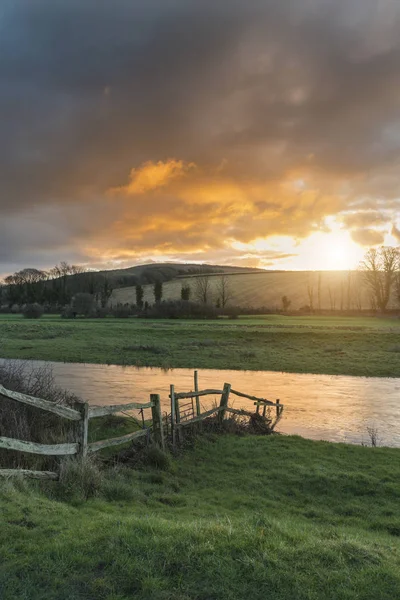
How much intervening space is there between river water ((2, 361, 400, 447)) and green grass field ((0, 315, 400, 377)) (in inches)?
103

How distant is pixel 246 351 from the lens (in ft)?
146

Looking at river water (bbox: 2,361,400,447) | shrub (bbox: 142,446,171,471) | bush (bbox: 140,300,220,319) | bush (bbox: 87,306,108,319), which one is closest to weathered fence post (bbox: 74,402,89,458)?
shrub (bbox: 142,446,171,471)

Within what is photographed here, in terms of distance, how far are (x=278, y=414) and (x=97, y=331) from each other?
45.3 metres

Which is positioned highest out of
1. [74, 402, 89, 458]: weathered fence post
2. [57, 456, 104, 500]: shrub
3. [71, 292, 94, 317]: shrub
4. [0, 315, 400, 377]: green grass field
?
[71, 292, 94, 317]: shrub

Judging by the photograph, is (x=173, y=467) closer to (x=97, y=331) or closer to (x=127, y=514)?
(x=127, y=514)

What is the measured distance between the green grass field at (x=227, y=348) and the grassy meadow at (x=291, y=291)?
235 feet

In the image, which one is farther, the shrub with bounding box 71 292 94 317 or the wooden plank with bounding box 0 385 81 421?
the shrub with bounding box 71 292 94 317

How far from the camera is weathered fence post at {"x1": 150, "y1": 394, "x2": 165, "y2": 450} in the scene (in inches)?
499

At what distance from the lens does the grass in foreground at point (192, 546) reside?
516cm

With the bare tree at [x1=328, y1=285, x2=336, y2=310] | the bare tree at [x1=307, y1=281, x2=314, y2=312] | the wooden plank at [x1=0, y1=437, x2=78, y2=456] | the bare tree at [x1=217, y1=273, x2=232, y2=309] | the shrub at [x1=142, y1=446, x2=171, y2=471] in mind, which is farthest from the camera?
the bare tree at [x1=217, y1=273, x2=232, y2=309]

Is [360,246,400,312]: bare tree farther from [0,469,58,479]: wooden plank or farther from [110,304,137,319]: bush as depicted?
[0,469,58,479]: wooden plank

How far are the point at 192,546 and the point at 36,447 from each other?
3.80 m

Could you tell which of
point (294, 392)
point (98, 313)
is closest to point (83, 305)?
point (98, 313)

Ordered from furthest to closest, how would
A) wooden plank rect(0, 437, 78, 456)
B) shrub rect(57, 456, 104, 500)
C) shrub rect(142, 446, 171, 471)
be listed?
shrub rect(142, 446, 171, 471) → shrub rect(57, 456, 104, 500) → wooden plank rect(0, 437, 78, 456)
